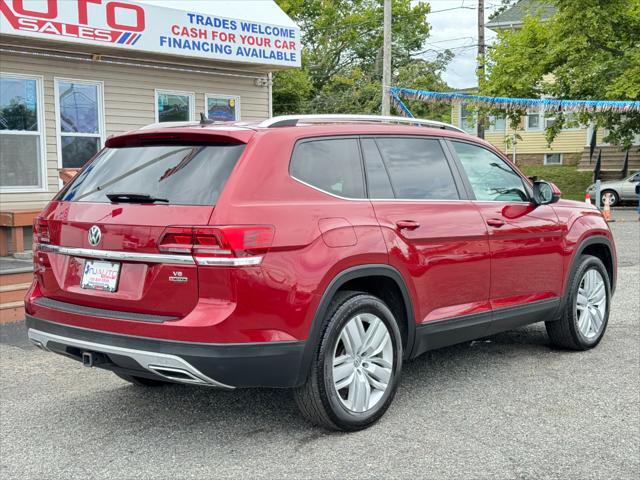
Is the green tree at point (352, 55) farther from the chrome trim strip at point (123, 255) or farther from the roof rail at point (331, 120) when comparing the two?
the chrome trim strip at point (123, 255)

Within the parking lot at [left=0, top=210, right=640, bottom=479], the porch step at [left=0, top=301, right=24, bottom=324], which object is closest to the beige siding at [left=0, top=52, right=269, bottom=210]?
the porch step at [left=0, top=301, right=24, bottom=324]

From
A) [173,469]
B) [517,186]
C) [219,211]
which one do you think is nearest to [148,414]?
[173,469]

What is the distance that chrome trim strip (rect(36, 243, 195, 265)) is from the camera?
3.70 metres

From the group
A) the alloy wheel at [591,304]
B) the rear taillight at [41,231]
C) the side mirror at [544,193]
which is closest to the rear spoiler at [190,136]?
the rear taillight at [41,231]

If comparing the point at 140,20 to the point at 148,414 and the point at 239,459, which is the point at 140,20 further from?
the point at 239,459

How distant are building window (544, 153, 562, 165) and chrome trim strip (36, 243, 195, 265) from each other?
34795 millimetres

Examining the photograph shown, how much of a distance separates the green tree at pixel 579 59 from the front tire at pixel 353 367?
2142cm

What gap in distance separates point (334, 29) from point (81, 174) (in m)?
38.9

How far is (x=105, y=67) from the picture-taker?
12.2 m

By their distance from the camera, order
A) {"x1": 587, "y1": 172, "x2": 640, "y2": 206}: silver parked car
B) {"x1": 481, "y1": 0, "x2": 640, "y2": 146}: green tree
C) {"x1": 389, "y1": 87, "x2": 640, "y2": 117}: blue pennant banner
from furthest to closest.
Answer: {"x1": 587, "y1": 172, "x2": 640, "y2": 206}: silver parked car → {"x1": 481, "y1": 0, "x2": 640, "y2": 146}: green tree → {"x1": 389, "y1": 87, "x2": 640, "y2": 117}: blue pennant banner

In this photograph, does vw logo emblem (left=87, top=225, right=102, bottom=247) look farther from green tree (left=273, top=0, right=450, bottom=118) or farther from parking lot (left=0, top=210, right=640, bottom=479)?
green tree (left=273, top=0, right=450, bottom=118)

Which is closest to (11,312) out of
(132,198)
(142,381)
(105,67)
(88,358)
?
(142,381)

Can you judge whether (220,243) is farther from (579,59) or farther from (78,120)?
(579,59)

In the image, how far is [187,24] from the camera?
40.0 feet
